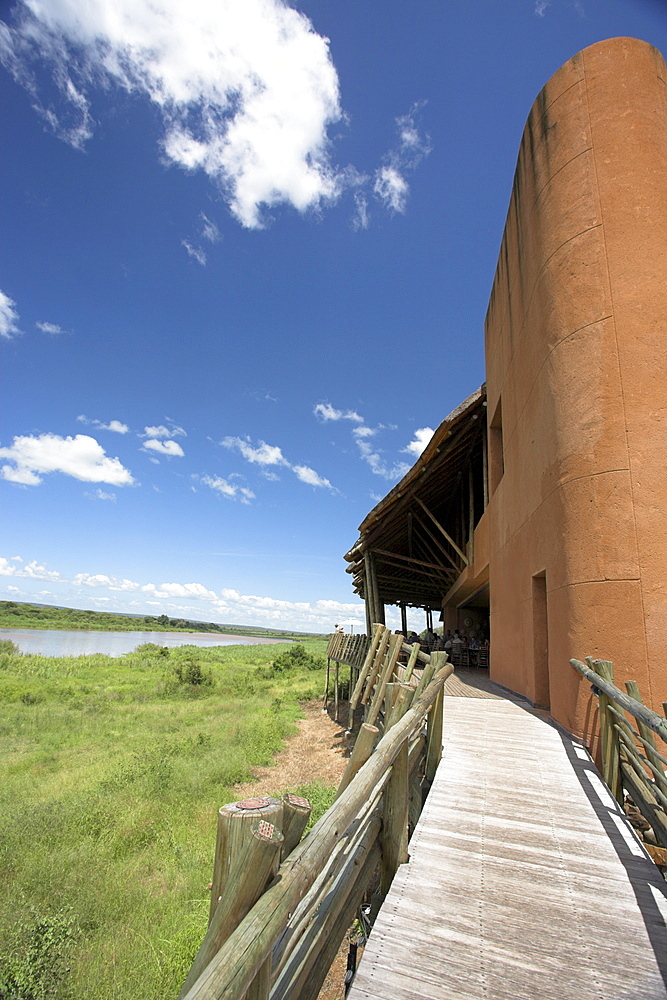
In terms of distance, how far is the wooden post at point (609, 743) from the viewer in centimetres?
404

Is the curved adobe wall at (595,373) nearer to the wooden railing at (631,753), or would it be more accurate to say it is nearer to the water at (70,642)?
the wooden railing at (631,753)

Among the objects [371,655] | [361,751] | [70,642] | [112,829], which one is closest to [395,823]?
[361,751]

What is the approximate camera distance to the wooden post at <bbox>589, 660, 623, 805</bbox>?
159 inches

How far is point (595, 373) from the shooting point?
5.54 m

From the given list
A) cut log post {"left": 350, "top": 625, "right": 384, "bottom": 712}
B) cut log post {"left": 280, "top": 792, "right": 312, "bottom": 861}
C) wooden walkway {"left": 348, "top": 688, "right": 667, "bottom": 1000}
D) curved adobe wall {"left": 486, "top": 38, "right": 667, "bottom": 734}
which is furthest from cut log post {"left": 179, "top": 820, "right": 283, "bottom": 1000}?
cut log post {"left": 350, "top": 625, "right": 384, "bottom": 712}

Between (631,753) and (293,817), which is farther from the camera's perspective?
(631,753)

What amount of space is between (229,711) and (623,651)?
15878 millimetres

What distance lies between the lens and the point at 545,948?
2.17 meters

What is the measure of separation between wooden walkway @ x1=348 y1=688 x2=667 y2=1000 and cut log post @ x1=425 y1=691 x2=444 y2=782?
178mm

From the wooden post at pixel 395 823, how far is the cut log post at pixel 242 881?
1862 mm

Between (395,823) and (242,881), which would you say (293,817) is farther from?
(395,823)

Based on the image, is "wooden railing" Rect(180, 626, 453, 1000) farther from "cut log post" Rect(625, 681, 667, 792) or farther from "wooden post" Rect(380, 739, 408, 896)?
"cut log post" Rect(625, 681, 667, 792)

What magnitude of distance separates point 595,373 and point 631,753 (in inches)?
156

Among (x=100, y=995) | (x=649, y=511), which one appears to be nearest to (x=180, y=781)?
(x=100, y=995)
